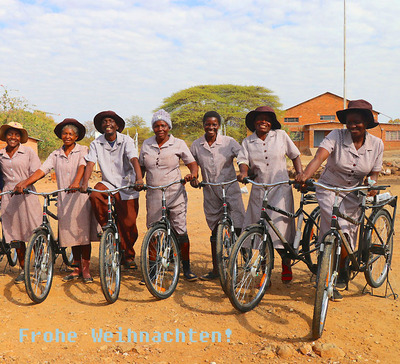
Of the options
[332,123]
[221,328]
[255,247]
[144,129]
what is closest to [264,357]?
[221,328]

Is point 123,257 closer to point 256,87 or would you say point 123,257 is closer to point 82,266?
point 82,266

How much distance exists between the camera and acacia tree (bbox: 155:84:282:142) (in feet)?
114

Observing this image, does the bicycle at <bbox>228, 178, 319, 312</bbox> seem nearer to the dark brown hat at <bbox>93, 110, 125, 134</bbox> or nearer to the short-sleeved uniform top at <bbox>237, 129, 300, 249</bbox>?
the short-sleeved uniform top at <bbox>237, 129, 300, 249</bbox>

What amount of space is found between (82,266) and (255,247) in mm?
2229

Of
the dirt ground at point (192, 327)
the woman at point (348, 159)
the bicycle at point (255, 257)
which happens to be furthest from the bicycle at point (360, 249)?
the bicycle at point (255, 257)

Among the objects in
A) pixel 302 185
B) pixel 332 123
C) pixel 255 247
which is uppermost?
pixel 332 123

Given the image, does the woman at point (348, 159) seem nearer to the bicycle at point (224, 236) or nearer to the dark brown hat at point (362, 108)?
the dark brown hat at point (362, 108)

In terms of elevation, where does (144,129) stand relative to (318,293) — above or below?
above

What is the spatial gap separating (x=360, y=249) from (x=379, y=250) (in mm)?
272

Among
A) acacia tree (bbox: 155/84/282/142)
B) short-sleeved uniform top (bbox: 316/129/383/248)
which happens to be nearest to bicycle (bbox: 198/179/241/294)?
short-sleeved uniform top (bbox: 316/129/383/248)

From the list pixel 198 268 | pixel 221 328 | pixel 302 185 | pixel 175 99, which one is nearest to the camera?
pixel 221 328

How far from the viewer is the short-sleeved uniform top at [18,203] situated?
16.7ft

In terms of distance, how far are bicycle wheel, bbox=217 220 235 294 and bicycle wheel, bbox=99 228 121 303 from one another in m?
1.10

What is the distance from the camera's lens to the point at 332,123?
41094mm
